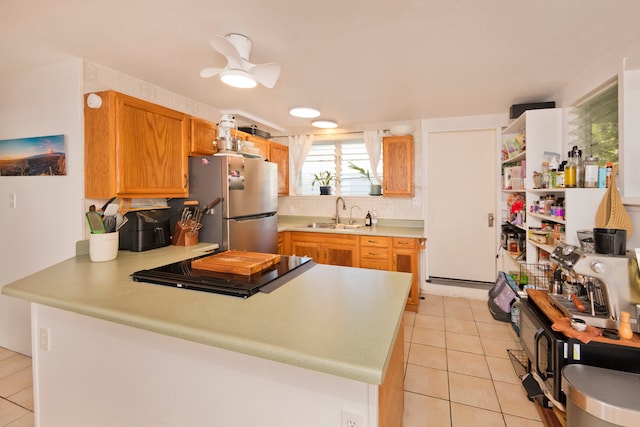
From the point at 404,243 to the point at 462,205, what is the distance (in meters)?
1.11

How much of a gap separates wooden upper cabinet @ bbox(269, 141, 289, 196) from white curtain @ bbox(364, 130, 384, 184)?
119 centimetres

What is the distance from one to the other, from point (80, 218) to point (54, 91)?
3.20ft

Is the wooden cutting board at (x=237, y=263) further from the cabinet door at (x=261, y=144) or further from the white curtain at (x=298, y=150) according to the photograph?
the white curtain at (x=298, y=150)

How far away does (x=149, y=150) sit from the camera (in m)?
2.23

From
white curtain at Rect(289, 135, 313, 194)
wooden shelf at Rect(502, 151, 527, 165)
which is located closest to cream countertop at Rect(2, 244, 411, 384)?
wooden shelf at Rect(502, 151, 527, 165)

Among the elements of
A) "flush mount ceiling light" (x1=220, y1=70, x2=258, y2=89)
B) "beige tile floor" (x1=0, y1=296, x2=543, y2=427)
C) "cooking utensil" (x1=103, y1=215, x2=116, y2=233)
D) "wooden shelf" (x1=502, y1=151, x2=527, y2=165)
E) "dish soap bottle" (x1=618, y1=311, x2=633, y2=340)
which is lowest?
"beige tile floor" (x1=0, y1=296, x2=543, y2=427)

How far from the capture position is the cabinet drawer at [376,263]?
11.1 feet

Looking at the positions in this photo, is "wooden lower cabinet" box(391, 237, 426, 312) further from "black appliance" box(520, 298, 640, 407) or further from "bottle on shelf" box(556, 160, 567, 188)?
"black appliance" box(520, 298, 640, 407)

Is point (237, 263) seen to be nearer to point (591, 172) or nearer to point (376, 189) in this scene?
point (591, 172)

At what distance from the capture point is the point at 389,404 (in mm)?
1175

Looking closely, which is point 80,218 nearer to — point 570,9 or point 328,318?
point 328,318

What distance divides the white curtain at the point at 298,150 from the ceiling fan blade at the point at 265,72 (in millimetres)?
2426

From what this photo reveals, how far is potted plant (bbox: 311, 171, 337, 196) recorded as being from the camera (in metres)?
4.23

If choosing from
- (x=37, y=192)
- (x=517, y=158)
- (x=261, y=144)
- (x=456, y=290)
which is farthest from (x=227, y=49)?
(x=456, y=290)
